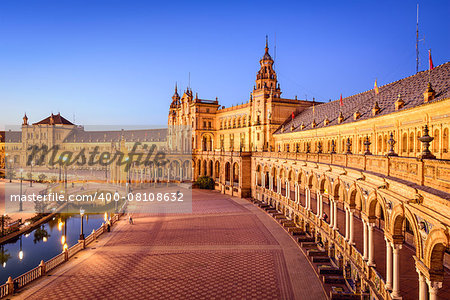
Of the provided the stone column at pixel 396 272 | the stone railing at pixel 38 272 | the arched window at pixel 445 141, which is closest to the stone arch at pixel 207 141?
the stone railing at pixel 38 272

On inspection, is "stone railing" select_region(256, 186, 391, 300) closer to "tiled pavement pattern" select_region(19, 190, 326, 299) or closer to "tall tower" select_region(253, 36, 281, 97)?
"tiled pavement pattern" select_region(19, 190, 326, 299)

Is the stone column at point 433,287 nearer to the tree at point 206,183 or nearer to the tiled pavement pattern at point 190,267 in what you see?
the tiled pavement pattern at point 190,267

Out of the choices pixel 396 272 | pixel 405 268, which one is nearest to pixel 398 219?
pixel 396 272

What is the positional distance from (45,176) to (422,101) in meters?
89.9

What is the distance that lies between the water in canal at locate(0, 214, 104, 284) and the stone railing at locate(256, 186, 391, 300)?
→ 2423 centimetres

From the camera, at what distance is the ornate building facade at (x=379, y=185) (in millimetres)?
9828

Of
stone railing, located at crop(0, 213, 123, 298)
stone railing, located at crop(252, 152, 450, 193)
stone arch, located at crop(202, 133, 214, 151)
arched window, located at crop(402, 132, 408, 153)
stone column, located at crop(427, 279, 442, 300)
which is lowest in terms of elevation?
stone railing, located at crop(0, 213, 123, 298)

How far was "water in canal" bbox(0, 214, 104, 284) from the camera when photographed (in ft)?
87.6

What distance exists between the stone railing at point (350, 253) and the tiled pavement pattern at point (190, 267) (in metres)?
2.65

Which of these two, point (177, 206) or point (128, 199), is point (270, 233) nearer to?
point (177, 206)

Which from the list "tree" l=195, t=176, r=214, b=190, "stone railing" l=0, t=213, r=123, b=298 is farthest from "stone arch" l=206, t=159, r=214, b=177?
"stone railing" l=0, t=213, r=123, b=298

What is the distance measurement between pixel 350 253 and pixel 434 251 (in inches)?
471

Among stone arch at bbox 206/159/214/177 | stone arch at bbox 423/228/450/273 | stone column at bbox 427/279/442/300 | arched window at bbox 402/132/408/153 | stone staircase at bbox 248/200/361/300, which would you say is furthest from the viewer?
stone arch at bbox 206/159/214/177

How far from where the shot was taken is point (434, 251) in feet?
30.4
